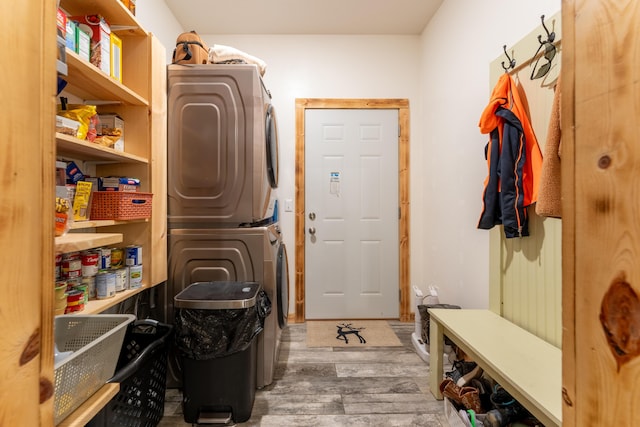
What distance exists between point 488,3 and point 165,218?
95.5 inches

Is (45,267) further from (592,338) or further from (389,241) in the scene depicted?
(389,241)

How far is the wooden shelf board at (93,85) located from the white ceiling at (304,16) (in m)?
1.53

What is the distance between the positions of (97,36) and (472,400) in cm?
253

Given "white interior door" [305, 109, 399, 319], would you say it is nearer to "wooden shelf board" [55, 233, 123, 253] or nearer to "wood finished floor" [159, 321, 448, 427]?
"wood finished floor" [159, 321, 448, 427]

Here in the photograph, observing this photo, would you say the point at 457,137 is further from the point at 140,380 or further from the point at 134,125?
the point at 140,380

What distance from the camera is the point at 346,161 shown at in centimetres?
311

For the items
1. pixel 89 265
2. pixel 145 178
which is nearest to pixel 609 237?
Result: pixel 89 265

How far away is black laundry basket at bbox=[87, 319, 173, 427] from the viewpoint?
4.11ft

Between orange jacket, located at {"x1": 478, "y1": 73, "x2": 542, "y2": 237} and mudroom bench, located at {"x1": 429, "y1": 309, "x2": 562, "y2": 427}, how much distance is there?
0.51 metres

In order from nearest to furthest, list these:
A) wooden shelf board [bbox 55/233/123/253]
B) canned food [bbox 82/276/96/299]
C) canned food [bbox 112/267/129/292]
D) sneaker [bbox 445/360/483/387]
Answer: wooden shelf board [bbox 55/233/123/253]
canned food [bbox 82/276/96/299]
canned food [bbox 112/267/129/292]
sneaker [bbox 445/360/483/387]

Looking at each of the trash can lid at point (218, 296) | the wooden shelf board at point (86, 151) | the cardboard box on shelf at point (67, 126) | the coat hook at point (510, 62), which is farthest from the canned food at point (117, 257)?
the coat hook at point (510, 62)

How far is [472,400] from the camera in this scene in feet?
5.28

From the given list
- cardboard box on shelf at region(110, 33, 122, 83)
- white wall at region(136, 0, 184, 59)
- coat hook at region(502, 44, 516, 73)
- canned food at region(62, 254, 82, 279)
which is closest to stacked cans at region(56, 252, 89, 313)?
canned food at region(62, 254, 82, 279)

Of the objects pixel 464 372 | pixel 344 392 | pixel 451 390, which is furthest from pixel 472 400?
pixel 344 392
